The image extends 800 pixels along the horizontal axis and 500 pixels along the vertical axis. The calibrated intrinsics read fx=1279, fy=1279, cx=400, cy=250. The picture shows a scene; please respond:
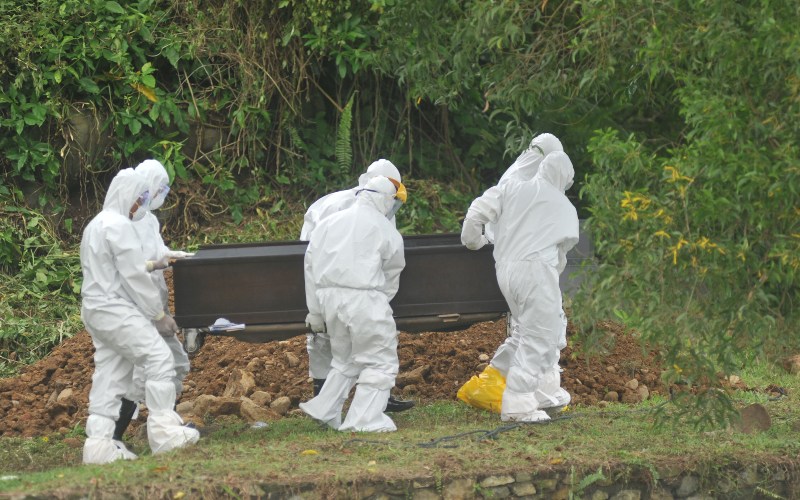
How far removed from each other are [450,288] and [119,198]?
2.28 m

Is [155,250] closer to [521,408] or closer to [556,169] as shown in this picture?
[521,408]

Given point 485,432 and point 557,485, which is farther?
point 485,432

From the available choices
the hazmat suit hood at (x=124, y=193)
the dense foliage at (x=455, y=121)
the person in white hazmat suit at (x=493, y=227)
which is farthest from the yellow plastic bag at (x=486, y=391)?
the hazmat suit hood at (x=124, y=193)

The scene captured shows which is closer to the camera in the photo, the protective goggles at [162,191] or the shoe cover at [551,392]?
the protective goggles at [162,191]

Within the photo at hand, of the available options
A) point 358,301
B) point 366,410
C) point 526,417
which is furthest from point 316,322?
point 526,417

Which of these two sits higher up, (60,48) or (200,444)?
(60,48)

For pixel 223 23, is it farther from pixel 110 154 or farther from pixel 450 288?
pixel 450 288

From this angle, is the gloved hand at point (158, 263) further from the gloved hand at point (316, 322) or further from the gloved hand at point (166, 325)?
the gloved hand at point (316, 322)

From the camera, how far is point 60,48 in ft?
39.9

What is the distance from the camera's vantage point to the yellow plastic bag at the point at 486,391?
9000mm

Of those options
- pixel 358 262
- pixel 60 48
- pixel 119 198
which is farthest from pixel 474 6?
pixel 60 48

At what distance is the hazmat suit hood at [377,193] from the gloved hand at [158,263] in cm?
132

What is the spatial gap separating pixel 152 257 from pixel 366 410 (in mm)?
1654

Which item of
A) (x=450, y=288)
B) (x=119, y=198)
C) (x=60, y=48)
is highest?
(x=60, y=48)
